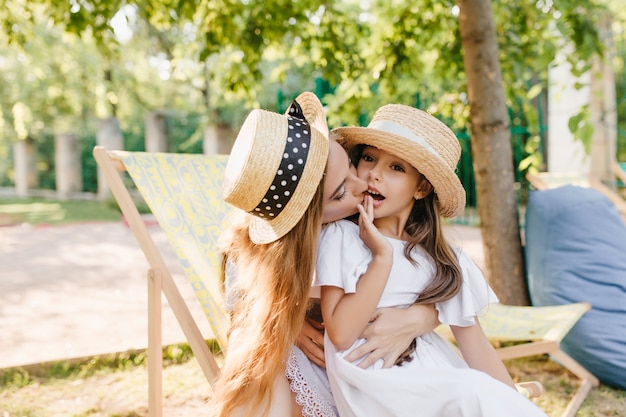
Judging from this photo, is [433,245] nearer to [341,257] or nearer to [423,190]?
[423,190]

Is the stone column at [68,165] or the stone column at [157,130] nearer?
the stone column at [157,130]

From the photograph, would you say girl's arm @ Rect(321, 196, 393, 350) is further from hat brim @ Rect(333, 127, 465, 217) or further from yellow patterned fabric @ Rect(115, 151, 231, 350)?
yellow patterned fabric @ Rect(115, 151, 231, 350)

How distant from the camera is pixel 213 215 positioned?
257cm

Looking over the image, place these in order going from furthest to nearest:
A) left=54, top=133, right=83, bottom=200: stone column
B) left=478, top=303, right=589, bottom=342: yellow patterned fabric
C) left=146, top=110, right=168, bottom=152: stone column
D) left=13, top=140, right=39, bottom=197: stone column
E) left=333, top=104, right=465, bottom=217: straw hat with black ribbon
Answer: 1. left=13, top=140, right=39, bottom=197: stone column
2. left=54, top=133, right=83, bottom=200: stone column
3. left=146, top=110, right=168, bottom=152: stone column
4. left=478, top=303, right=589, bottom=342: yellow patterned fabric
5. left=333, top=104, right=465, bottom=217: straw hat with black ribbon

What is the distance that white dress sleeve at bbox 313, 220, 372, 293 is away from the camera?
166 cm

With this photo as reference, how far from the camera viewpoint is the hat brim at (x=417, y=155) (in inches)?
69.0

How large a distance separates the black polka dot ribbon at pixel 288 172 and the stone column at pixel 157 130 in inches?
524

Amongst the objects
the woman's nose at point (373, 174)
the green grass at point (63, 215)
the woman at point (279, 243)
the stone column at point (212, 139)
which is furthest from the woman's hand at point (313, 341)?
the stone column at point (212, 139)

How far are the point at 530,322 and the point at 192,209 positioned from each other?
66.6 inches

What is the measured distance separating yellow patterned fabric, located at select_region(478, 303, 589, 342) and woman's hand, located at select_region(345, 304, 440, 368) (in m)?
0.81

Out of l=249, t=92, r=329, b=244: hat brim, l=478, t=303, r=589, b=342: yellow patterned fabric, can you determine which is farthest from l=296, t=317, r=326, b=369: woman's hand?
l=478, t=303, r=589, b=342: yellow patterned fabric

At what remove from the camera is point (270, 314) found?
65.8 inches

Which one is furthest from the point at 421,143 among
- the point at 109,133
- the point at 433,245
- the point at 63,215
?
the point at 109,133

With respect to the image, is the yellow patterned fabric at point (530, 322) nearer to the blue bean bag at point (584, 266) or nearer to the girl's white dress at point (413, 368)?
the blue bean bag at point (584, 266)
